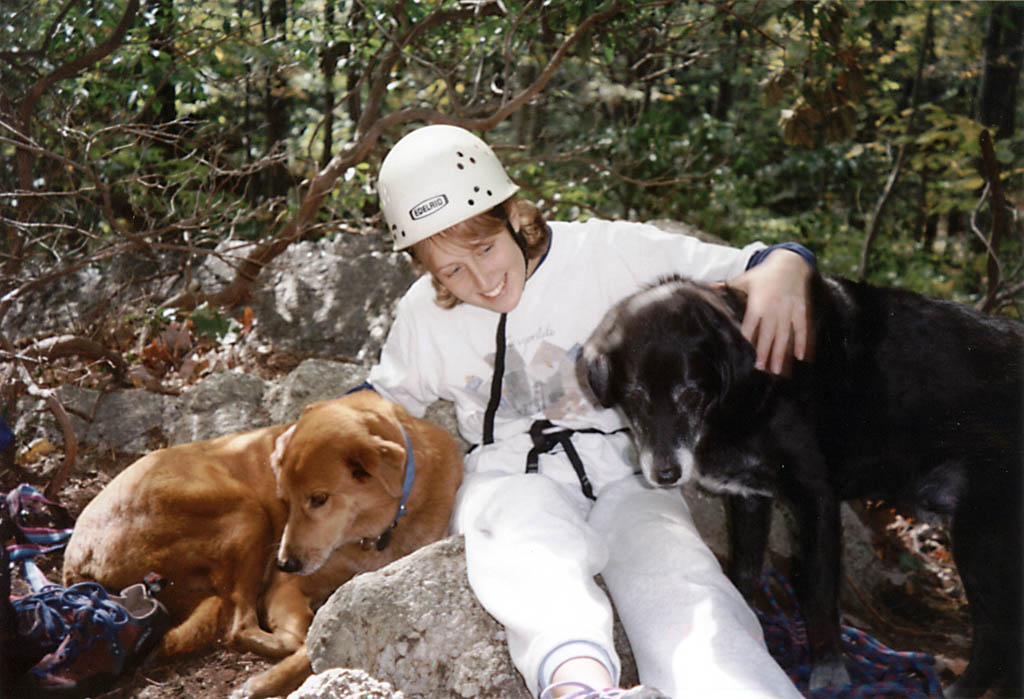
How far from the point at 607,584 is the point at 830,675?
2.72ft

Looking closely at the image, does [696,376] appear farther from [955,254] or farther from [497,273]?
[955,254]

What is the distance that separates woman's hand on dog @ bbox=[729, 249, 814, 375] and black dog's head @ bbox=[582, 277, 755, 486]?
1.8 inches

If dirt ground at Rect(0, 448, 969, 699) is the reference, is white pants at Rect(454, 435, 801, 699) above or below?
above

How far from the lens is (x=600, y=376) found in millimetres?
2527

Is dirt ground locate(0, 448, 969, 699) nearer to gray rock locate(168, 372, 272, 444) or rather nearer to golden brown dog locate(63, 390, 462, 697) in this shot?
golden brown dog locate(63, 390, 462, 697)

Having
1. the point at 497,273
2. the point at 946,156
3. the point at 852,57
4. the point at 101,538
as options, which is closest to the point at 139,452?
the point at 101,538

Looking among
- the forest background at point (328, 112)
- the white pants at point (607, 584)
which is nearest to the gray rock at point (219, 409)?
the forest background at point (328, 112)

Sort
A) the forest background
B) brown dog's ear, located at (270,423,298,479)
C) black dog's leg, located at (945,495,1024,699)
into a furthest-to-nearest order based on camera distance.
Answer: the forest background
brown dog's ear, located at (270,423,298,479)
black dog's leg, located at (945,495,1024,699)

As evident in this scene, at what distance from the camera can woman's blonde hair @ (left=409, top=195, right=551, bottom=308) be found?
8.57 ft

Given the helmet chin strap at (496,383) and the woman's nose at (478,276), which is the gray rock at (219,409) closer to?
the helmet chin strap at (496,383)

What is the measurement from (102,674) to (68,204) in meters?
2.91

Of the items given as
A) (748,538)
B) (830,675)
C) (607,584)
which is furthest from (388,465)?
(830,675)

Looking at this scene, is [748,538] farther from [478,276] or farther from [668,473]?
[478,276]

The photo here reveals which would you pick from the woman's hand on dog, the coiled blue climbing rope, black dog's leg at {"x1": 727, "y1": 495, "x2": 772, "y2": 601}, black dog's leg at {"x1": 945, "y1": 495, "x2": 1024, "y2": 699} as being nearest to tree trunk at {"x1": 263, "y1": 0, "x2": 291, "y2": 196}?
the woman's hand on dog
